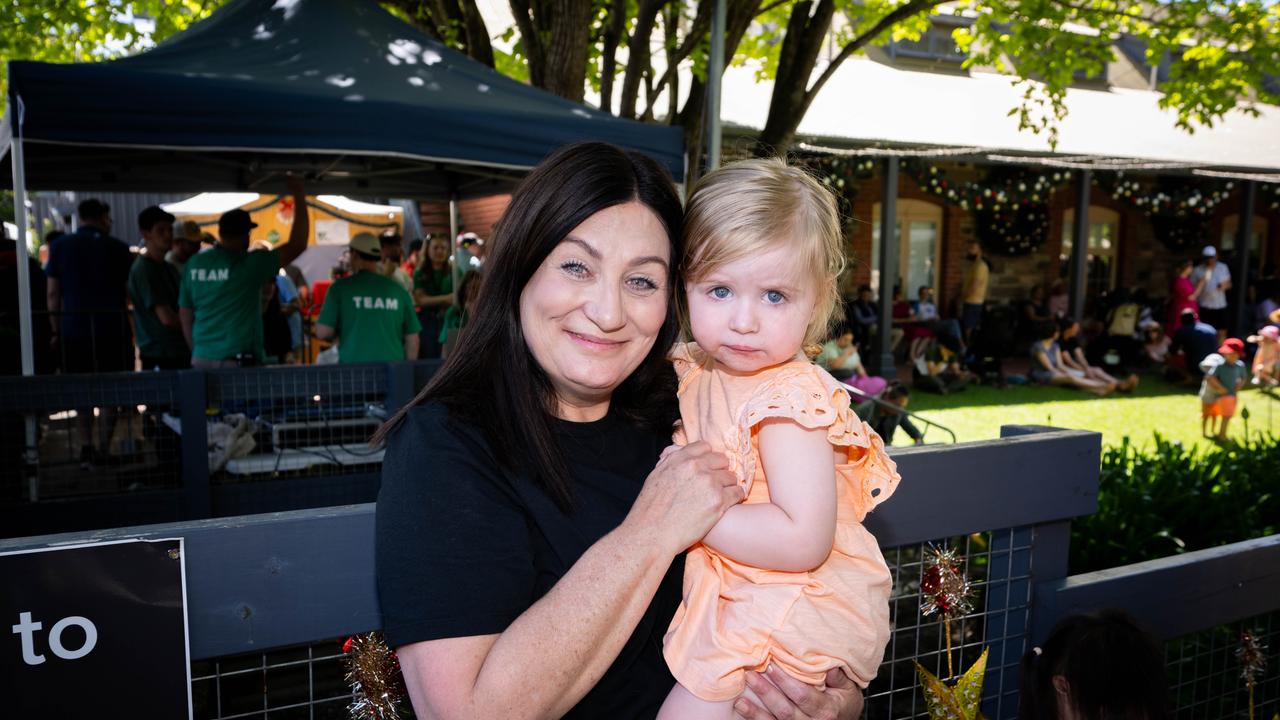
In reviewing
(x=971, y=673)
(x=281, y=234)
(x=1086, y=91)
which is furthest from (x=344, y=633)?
(x=1086, y=91)

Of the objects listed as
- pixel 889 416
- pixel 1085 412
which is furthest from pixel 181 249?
pixel 1085 412

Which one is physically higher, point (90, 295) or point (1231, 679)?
point (90, 295)

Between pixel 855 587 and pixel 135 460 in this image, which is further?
pixel 135 460

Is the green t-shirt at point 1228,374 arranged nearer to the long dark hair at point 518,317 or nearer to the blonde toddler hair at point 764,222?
the blonde toddler hair at point 764,222

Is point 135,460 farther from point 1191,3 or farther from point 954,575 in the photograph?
point 1191,3

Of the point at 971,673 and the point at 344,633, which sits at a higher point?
the point at 344,633

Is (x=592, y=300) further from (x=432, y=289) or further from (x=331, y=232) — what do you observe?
(x=331, y=232)

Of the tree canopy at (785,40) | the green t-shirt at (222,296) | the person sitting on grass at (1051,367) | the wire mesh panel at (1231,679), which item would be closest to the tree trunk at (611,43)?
the tree canopy at (785,40)

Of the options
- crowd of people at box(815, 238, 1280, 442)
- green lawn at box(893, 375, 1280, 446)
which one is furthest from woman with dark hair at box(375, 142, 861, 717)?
crowd of people at box(815, 238, 1280, 442)

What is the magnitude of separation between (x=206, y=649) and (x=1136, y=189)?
61.1 feet

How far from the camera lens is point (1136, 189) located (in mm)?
16703

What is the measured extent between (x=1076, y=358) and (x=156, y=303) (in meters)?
12.8

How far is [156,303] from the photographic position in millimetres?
6715

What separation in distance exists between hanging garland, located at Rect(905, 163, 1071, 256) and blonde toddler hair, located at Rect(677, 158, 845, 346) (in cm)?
1304
